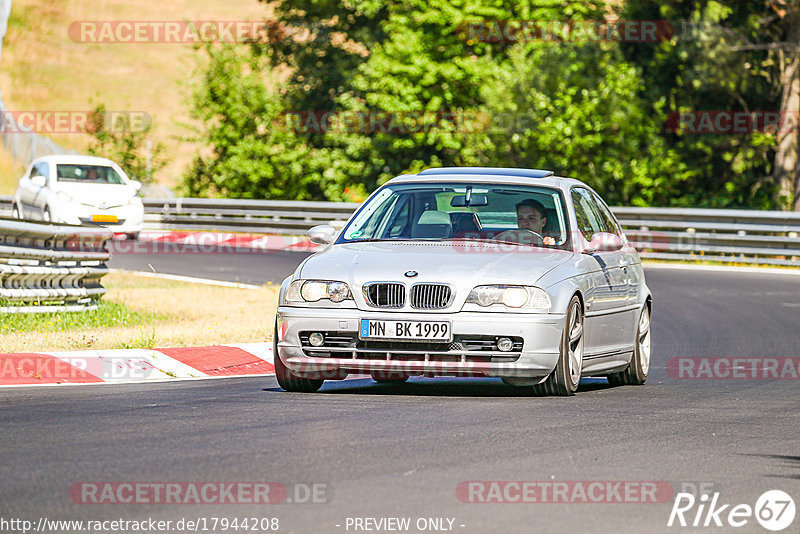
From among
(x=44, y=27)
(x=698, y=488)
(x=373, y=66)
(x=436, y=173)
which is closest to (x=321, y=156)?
(x=373, y=66)

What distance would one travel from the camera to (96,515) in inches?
235

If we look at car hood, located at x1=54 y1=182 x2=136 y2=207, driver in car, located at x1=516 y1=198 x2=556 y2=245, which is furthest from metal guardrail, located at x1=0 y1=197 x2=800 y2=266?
driver in car, located at x1=516 y1=198 x2=556 y2=245

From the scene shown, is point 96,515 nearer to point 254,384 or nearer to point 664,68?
point 254,384

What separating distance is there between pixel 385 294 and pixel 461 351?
2.07ft

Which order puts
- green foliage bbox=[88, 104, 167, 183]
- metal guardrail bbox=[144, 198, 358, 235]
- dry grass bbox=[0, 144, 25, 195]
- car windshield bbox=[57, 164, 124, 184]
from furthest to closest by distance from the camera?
dry grass bbox=[0, 144, 25, 195] → green foliage bbox=[88, 104, 167, 183] → metal guardrail bbox=[144, 198, 358, 235] → car windshield bbox=[57, 164, 124, 184]

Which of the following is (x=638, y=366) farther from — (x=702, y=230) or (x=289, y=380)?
(x=702, y=230)

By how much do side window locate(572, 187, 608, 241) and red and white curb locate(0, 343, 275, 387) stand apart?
2938 millimetres

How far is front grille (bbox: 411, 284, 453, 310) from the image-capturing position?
9.79 metres

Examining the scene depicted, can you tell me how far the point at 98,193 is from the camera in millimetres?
30031

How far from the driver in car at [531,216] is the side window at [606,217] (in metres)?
1.23

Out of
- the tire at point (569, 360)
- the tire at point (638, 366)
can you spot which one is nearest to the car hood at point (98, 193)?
the tire at point (638, 366)

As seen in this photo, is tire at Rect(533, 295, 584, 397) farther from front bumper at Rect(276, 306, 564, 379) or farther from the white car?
the white car

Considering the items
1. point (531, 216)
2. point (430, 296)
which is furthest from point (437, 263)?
point (531, 216)

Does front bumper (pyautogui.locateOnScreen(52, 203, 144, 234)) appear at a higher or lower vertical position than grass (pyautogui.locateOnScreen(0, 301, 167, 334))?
lower
